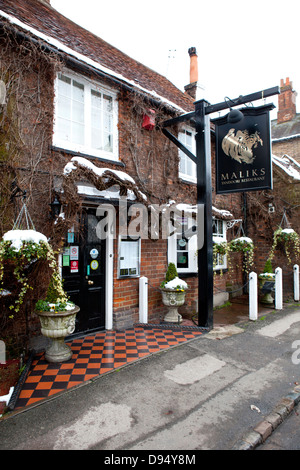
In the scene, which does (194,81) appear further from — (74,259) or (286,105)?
(74,259)

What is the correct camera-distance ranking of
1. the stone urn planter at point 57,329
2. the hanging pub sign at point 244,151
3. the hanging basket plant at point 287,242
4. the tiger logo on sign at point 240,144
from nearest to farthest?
the stone urn planter at point 57,329
the hanging pub sign at point 244,151
the tiger logo on sign at point 240,144
the hanging basket plant at point 287,242

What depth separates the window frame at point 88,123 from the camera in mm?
5723

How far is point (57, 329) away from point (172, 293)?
9.85ft

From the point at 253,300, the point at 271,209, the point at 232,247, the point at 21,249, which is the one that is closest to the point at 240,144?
the point at 232,247

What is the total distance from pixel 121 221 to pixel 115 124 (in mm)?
2239

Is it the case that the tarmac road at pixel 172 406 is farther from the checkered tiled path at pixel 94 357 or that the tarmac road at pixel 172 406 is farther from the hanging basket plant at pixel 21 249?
the hanging basket plant at pixel 21 249

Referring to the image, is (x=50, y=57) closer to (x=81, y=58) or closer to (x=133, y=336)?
(x=81, y=58)

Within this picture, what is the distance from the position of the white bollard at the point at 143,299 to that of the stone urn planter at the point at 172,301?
0.47 m

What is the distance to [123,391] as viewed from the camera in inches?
156

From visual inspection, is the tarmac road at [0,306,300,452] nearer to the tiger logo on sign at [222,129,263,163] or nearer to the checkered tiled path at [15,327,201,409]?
the checkered tiled path at [15,327,201,409]

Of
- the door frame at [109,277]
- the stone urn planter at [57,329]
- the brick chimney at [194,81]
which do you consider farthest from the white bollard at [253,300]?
the brick chimney at [194,81]

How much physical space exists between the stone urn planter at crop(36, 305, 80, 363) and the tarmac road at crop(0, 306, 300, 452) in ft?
3.08

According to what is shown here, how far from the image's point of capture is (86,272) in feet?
20.3

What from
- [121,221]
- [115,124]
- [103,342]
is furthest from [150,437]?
[115,124]
